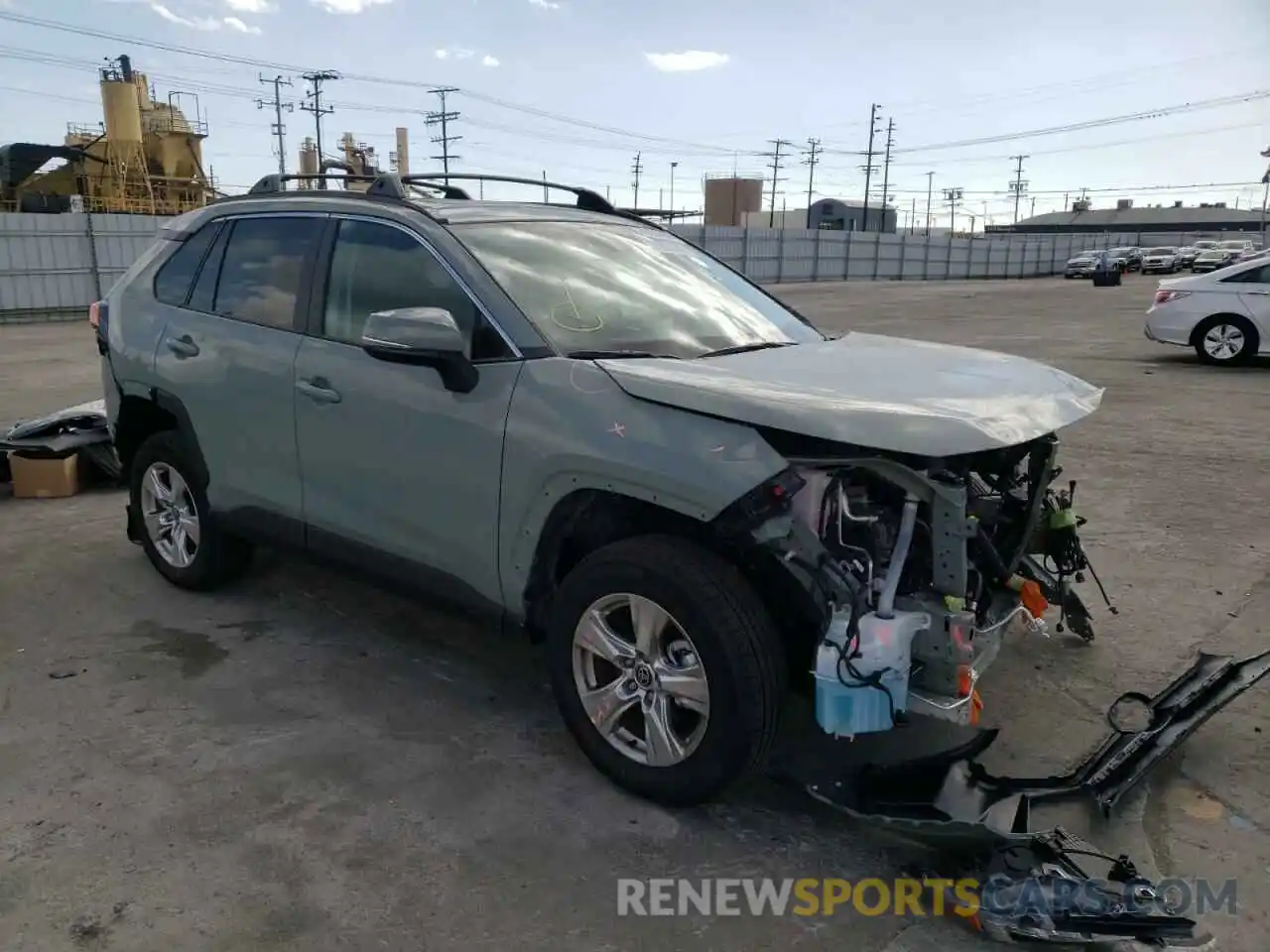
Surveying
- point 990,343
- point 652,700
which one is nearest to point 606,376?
point 652,700

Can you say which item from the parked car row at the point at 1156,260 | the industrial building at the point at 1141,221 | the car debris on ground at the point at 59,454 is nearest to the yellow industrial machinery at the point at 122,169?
the car debris on ground at the point at 59,454

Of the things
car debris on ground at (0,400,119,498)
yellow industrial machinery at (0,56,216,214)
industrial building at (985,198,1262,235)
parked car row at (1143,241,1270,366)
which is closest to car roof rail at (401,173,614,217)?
car debris on ground at (0,400,119,498)

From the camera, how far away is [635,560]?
290 cm

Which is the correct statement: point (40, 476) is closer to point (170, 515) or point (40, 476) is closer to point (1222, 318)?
point (170, 515)

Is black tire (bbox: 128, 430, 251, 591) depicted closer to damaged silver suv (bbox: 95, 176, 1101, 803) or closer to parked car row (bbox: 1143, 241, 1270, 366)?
damaged silver suv (bbox: 95, 176, 1101, 803)

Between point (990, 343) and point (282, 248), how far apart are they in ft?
48.1

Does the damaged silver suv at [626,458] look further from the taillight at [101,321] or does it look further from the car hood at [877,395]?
the taillight at [101,321]

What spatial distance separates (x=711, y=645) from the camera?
9.05 ft

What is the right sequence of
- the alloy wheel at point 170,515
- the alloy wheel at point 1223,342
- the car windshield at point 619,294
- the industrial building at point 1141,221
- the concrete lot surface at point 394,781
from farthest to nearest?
the industrial building at point 1141,221, the alloy wheel at point 1223,342, the alloy wheel at point 170,515, the car windshield at point 619,294, the concrete lot surface at point 394,781

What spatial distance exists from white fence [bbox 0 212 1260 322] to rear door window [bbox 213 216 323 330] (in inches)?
758

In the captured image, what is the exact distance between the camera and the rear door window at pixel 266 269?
403cm

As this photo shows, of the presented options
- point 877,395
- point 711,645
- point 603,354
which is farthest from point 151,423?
point 877,395

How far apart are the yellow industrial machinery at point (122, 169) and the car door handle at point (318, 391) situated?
89.9 ft

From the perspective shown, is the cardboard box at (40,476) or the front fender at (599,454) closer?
the front fender at (599,454)
